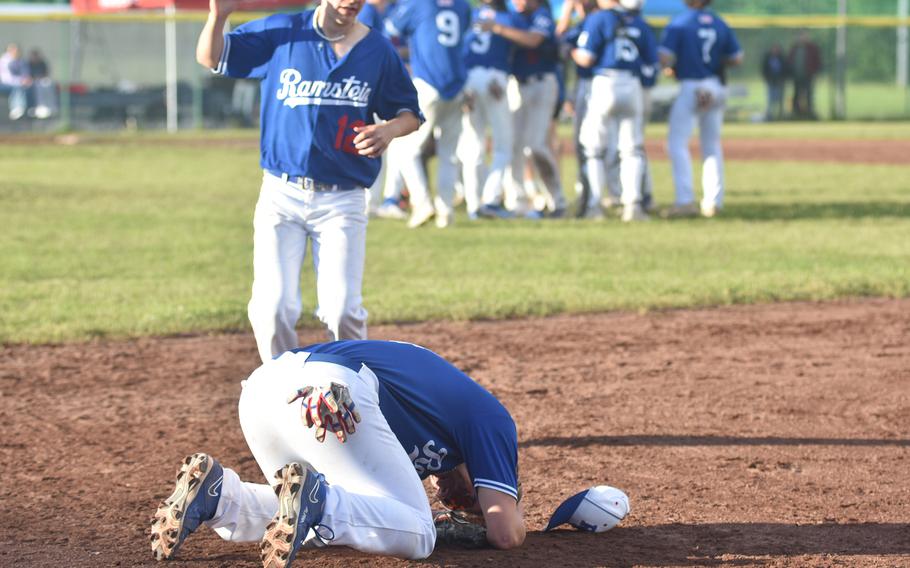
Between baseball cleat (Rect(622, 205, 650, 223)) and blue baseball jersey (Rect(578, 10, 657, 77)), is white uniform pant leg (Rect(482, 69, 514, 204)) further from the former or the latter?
baseball cleat (Rect(622, 205, 650, 223))

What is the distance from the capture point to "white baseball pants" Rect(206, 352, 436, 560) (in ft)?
12.3

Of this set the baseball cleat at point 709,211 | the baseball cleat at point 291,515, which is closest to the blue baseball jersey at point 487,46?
the baseball cleat at point 709,211

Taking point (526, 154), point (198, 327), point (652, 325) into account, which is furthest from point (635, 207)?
point (198, 327)

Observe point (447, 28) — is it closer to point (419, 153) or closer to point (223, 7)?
point (419, 153)

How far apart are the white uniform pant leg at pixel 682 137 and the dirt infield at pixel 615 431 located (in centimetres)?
464

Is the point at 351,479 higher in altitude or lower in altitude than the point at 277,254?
lower

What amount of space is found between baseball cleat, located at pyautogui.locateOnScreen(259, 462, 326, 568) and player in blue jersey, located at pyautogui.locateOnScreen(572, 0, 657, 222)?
9051 mm

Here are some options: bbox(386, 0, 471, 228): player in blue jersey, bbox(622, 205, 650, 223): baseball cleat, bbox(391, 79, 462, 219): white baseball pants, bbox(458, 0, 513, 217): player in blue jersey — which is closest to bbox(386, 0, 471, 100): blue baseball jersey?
bbox(386, 0, 471, 228): player in blue jersey

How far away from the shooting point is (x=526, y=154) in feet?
44.6

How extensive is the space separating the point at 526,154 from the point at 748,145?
39.8ft

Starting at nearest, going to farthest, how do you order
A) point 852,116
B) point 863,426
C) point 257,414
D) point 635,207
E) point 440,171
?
1. point 257,414
2. point 863,426
3. point 440,171
4. point 635,207
5. point 852,116

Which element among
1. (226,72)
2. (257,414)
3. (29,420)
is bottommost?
(29,420)

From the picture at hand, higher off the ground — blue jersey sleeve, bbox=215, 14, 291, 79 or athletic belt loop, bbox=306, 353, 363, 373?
blue jersey sleeve, bbox=215, 14, 291, 79

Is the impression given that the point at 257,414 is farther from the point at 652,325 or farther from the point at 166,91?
the point at 166,91
